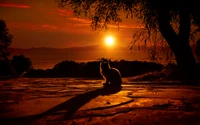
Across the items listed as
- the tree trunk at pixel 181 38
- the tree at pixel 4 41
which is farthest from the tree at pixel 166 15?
the tree at pixel 4 41

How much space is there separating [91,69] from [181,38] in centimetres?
690

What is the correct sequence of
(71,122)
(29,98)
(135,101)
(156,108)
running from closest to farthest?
(71,122), (156,108), (135,101), (29,98)

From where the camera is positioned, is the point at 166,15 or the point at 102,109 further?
the point at 166,15

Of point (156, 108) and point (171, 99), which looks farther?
point (171, 99)

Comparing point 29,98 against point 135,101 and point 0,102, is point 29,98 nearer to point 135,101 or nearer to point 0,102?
point 0,102

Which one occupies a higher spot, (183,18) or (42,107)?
(183,18)

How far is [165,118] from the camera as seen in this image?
4820 millimetres

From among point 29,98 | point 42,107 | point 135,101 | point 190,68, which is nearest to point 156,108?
point 135,101

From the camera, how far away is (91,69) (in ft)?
58.7

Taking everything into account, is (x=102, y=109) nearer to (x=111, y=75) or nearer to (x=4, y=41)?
(x=111, y=75)

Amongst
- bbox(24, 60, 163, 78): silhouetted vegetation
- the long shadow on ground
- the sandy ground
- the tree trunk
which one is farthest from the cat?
bbox(24, 60, 163, 78): silhouetted vegetation

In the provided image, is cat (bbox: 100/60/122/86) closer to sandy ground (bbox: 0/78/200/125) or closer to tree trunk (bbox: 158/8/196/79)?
sandy ground (bbox: 0/78/200/125)

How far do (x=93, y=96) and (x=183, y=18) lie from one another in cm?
754

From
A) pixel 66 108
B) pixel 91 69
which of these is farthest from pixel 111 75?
pixel 91 69
